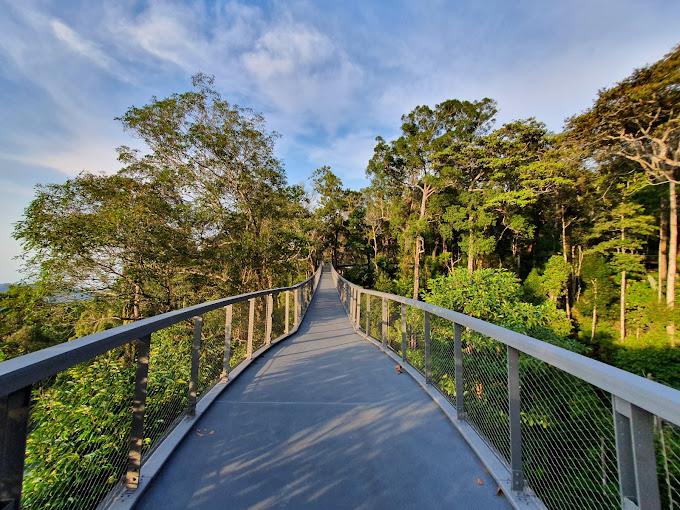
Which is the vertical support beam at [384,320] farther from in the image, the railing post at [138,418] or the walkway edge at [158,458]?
the railing post at [138,418]

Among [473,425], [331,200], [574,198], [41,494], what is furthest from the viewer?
[331,200]

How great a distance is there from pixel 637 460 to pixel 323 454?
1727mm

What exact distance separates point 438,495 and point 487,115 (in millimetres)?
27298

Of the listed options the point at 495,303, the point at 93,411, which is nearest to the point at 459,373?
the point at 93,411

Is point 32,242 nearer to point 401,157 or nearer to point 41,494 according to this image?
point 41,494

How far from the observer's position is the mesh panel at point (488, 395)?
7.80ft

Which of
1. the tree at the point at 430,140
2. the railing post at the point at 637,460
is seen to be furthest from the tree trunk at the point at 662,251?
the railing post at the point at 637,460

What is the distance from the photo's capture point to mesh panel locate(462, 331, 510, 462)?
7.80 feet

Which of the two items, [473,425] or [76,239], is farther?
[76,239]

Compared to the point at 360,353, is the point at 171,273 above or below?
above

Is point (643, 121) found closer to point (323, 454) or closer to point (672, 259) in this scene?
point (672, 259)

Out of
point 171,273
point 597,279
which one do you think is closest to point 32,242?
point 171,273

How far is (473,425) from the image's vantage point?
2584 millimetres

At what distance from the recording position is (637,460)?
3.38ft
